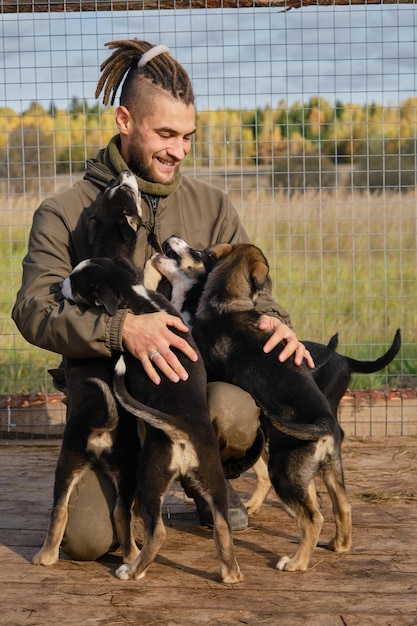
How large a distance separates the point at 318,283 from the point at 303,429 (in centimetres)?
420

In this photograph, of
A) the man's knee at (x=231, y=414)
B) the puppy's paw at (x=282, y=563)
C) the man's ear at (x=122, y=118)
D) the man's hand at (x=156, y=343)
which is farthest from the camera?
the man's ear at (x=122, y=118)

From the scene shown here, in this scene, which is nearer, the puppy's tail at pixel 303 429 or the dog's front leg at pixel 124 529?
the puppy's tail at pixel 303 429

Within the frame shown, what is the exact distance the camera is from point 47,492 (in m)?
5.71

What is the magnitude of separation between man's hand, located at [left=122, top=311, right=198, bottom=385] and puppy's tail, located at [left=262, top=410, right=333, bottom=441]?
43cm

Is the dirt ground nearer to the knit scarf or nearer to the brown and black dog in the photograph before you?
the brown and black dog

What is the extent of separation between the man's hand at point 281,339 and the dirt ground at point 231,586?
911 mm

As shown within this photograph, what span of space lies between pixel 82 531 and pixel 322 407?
1196 mm

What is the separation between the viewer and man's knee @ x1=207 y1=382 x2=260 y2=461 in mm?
4453

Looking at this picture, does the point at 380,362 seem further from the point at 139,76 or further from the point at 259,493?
the point at 139,76

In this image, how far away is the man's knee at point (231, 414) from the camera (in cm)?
445

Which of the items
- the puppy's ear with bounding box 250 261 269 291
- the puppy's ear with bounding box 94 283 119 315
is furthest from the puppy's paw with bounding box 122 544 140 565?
the puppy's ear with bounding box 250 261 269 291

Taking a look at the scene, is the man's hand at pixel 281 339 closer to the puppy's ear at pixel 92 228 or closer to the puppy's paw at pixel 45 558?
the puppy's ear at pixel 92 228

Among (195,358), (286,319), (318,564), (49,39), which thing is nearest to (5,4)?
(49,39)

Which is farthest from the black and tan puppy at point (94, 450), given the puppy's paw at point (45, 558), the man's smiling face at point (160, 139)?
the man's smiling face at point (160, 139)
